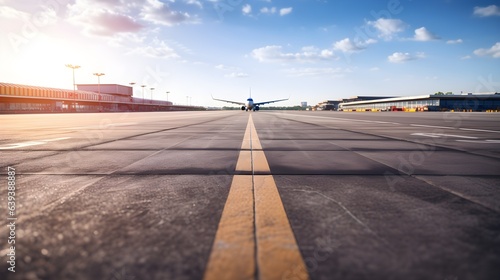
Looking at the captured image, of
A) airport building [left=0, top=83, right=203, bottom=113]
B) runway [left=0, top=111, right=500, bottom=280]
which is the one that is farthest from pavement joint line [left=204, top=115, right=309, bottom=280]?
airport building [left=0, top=83, right=203, bottom=113]

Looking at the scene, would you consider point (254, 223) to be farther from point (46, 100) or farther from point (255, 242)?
point (46, 100)

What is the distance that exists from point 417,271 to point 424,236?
411 mm

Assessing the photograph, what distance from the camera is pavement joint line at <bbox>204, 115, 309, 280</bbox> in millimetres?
1190

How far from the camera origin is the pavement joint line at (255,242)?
1.19 meters

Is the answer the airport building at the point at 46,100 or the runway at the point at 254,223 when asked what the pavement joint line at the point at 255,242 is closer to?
the runway at the point at 254,223

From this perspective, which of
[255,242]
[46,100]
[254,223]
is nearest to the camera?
[255,242]

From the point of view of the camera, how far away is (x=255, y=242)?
1.44 meters

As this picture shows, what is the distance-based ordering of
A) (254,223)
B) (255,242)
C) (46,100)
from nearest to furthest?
(255,242) → (254,223) → (46,100)

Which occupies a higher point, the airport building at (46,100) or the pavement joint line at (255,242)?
the airport building at (46,100)

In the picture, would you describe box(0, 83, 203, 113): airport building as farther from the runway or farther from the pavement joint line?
the pavement joint line

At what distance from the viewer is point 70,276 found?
3.84 feet

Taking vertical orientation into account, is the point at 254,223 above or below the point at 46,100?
below

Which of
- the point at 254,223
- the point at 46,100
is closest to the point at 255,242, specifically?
the point at 254,223

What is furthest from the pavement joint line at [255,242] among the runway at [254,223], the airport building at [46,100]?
the airport building at [46,100]
